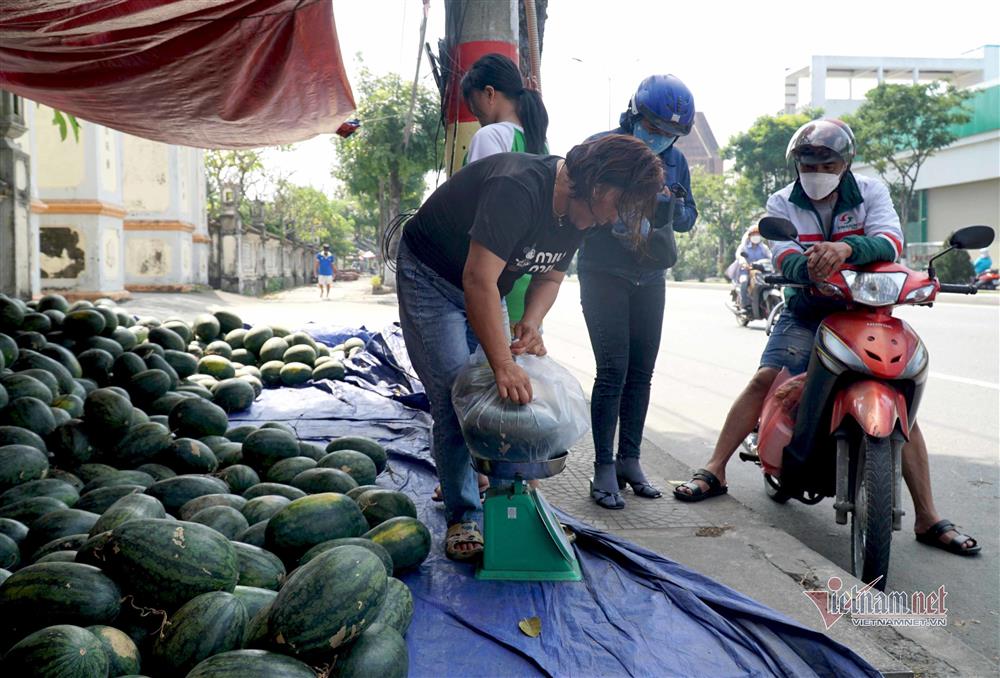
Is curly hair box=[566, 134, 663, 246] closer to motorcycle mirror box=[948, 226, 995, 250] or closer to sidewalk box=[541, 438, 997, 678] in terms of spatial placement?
sidewalk box=[541, 438, 997, 678]

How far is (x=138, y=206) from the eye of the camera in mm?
20375

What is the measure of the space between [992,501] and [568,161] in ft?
11.4

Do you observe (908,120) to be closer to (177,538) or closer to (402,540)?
(402,540)

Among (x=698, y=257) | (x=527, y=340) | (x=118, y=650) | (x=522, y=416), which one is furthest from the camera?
(x=698, y=257)

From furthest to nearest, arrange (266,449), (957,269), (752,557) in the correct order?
1. (957,269)
2. (266,449)
3. (752,557)

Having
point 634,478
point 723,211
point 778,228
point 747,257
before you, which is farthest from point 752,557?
point 723,211

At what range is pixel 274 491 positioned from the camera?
2963 mm

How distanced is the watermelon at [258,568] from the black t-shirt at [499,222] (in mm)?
1186

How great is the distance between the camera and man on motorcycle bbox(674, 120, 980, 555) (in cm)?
335

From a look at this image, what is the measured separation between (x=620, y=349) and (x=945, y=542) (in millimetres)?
1726

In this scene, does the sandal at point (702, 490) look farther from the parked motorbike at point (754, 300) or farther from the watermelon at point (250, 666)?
the parked motorbike at point (754, 300)

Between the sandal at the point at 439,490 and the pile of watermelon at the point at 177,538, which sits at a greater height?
the pile of watermelon at the point at 177,538

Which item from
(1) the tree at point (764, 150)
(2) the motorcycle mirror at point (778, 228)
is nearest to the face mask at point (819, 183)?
(2) the motorcycle mirror at point (778, 228)

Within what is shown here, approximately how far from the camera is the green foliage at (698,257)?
5159 cm
